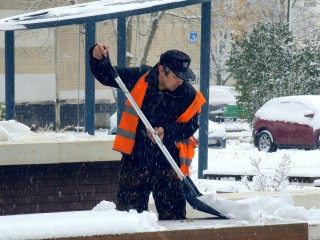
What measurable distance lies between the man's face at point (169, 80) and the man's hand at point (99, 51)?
0.35 m

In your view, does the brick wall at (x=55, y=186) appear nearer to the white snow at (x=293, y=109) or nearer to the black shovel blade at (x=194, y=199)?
the black shovel blade at (x=194, y=199)

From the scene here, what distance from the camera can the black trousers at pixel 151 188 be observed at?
21.2ft

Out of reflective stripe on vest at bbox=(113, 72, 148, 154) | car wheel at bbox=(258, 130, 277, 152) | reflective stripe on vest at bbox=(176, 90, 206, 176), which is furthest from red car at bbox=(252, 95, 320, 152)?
reflective stripe on vest at bbox=(113, 72, 148, 154)

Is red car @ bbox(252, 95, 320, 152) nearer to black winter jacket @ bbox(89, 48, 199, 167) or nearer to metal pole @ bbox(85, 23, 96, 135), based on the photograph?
metal pole @ bbox(85, 23, 96, 135)

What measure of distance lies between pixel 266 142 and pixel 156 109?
18.9 metres

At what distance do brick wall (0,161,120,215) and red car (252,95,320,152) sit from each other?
15.7m

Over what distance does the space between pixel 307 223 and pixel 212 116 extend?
38.5 meters

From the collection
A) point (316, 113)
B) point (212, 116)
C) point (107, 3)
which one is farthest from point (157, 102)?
point (212, 116)

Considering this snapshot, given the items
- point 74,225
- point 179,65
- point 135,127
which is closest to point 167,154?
point 135,127

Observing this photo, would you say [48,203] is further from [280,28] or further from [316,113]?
[280,28]

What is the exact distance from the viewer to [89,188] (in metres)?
8.74

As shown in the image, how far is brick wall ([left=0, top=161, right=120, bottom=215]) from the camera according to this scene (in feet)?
27.3

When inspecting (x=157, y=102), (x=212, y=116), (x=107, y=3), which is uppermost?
(x=107, y=3)

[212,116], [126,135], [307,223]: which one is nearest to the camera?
[307,223]
